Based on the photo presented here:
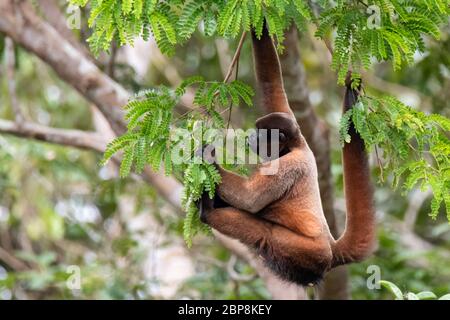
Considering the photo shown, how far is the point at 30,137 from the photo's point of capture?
9.43 metres

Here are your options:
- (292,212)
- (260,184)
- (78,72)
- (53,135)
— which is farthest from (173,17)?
(53,135)

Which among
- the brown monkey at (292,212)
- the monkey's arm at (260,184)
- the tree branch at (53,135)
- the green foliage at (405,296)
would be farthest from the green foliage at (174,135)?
the tree branch at (53,135)

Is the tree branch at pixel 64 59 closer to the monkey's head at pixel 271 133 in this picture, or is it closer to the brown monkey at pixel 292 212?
the monkey's head at pixel 271 133

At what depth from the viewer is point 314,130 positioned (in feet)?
27.1

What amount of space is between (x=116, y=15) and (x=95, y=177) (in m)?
9.33

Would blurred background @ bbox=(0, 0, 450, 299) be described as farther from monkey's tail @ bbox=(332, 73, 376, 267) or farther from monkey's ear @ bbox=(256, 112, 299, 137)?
monkey's ear @ bbox=(256, 112, 299, 137)

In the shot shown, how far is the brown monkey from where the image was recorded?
5477 mm

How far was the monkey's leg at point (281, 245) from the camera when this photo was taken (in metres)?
5.53

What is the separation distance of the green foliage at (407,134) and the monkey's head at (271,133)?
2.22ft

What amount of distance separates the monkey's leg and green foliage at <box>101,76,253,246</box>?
19.1 inches

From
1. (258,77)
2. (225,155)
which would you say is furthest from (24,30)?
(225,155)

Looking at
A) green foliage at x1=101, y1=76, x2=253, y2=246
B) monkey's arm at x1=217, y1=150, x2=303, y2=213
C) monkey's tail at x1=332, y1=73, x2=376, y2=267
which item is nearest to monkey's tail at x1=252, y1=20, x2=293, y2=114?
monkey's arm at x1=217, y1=150, x2=303, y2=213

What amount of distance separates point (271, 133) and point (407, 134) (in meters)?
1.14
